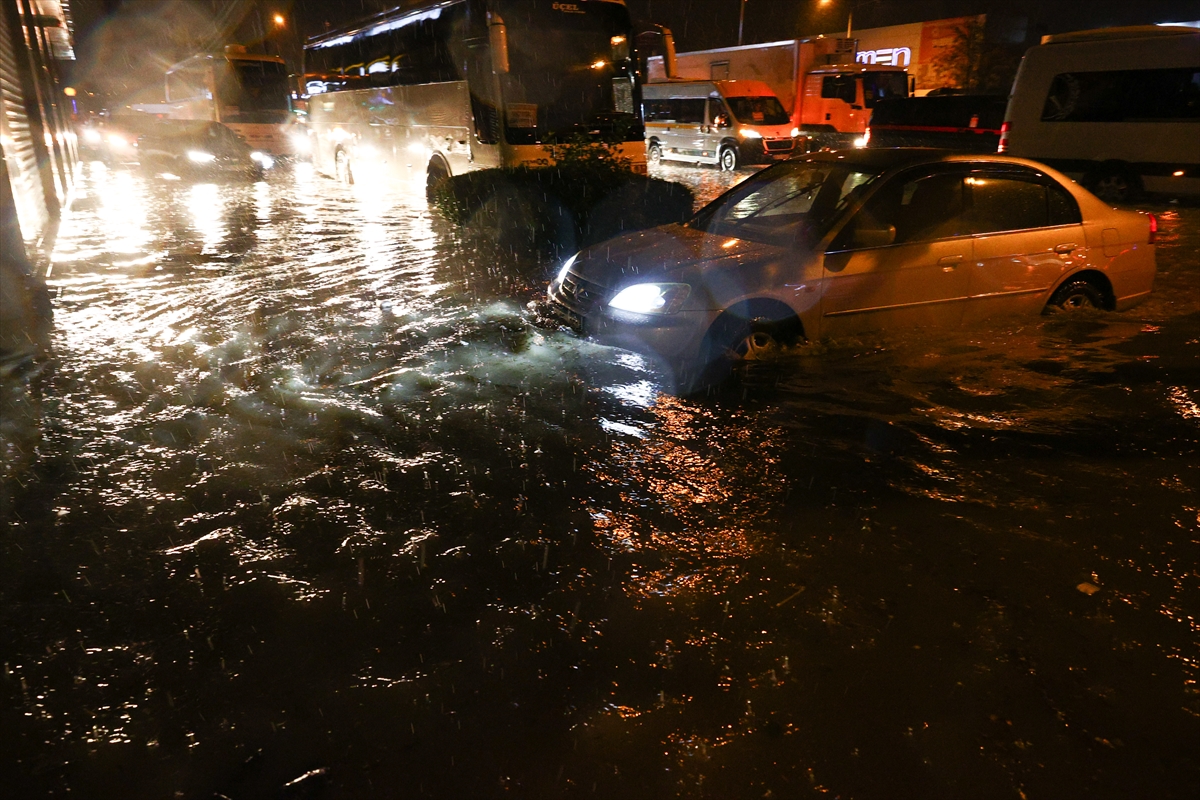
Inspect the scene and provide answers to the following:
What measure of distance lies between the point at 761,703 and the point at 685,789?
0.44 meters

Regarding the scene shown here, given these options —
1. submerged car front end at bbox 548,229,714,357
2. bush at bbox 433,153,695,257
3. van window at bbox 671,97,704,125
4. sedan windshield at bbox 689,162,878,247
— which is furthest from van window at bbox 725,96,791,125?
submerged car front end at bbox 548,229,714,357

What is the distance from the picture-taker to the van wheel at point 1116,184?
13406 mm

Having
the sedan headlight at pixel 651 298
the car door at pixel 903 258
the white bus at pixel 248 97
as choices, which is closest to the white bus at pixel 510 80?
the car door at pixel 903 258

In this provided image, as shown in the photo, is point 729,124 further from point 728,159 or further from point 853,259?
point 853,259

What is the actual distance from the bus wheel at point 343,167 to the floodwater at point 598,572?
518 inches

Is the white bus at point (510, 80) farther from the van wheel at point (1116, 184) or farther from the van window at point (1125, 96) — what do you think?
the van wheel at point (1116, 184)

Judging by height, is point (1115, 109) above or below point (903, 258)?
above

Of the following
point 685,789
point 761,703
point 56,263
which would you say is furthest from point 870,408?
point 56,263

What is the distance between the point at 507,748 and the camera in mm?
2350

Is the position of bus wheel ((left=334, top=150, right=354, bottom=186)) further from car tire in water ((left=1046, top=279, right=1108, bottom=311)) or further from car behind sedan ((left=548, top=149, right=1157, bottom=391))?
car tire in water ((left=1046, top=279, right=1108, bottom=311))

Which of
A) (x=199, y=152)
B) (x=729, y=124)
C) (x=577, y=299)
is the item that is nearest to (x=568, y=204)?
(x=577, y=299)

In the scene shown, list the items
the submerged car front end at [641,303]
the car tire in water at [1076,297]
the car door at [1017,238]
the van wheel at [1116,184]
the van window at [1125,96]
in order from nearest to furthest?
the submerged car front end at [641,303], the car door at [1017,238], the car tire in water at [1076,297], the van window at [1125,96], the van wheel at [1116,184]

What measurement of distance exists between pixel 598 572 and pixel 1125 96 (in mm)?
14394

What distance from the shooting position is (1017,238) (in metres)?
5.83
